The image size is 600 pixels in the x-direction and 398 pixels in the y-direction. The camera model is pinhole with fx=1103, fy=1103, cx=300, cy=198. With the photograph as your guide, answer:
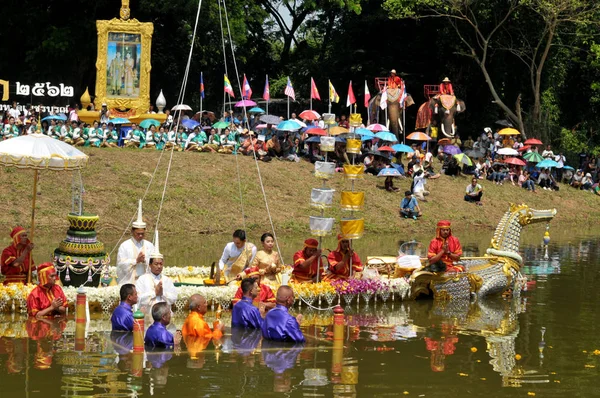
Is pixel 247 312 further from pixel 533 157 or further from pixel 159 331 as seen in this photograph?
pixel 533 157

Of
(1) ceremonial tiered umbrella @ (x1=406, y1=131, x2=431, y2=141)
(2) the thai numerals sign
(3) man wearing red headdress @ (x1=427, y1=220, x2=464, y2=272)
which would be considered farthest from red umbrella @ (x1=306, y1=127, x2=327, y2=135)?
(3) man wearing red headdress @ (x1=427, y1=220, x2=464, y2=272)

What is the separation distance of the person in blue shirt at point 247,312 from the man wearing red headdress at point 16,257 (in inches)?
177

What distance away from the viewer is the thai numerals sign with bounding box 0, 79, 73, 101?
119 ft

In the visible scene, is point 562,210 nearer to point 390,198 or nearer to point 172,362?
point 390,198

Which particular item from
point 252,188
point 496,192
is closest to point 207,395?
point 252,188

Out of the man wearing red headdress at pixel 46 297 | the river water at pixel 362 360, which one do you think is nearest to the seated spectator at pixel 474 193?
the river water at pixel 362 360

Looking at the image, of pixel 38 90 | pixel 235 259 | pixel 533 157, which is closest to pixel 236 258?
pixel 235 259

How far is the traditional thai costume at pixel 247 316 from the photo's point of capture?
626 inches

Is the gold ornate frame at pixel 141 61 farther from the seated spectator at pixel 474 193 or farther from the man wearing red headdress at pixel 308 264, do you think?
the man wearing red headdress at pixel 308 264

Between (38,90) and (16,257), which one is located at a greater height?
(38,90)

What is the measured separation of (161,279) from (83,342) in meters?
1.65

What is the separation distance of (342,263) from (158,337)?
589 centimetres

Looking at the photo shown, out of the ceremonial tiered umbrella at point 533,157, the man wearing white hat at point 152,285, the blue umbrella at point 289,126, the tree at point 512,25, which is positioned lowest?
the man wearing white hat at point 152,285

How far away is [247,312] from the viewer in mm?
15883
